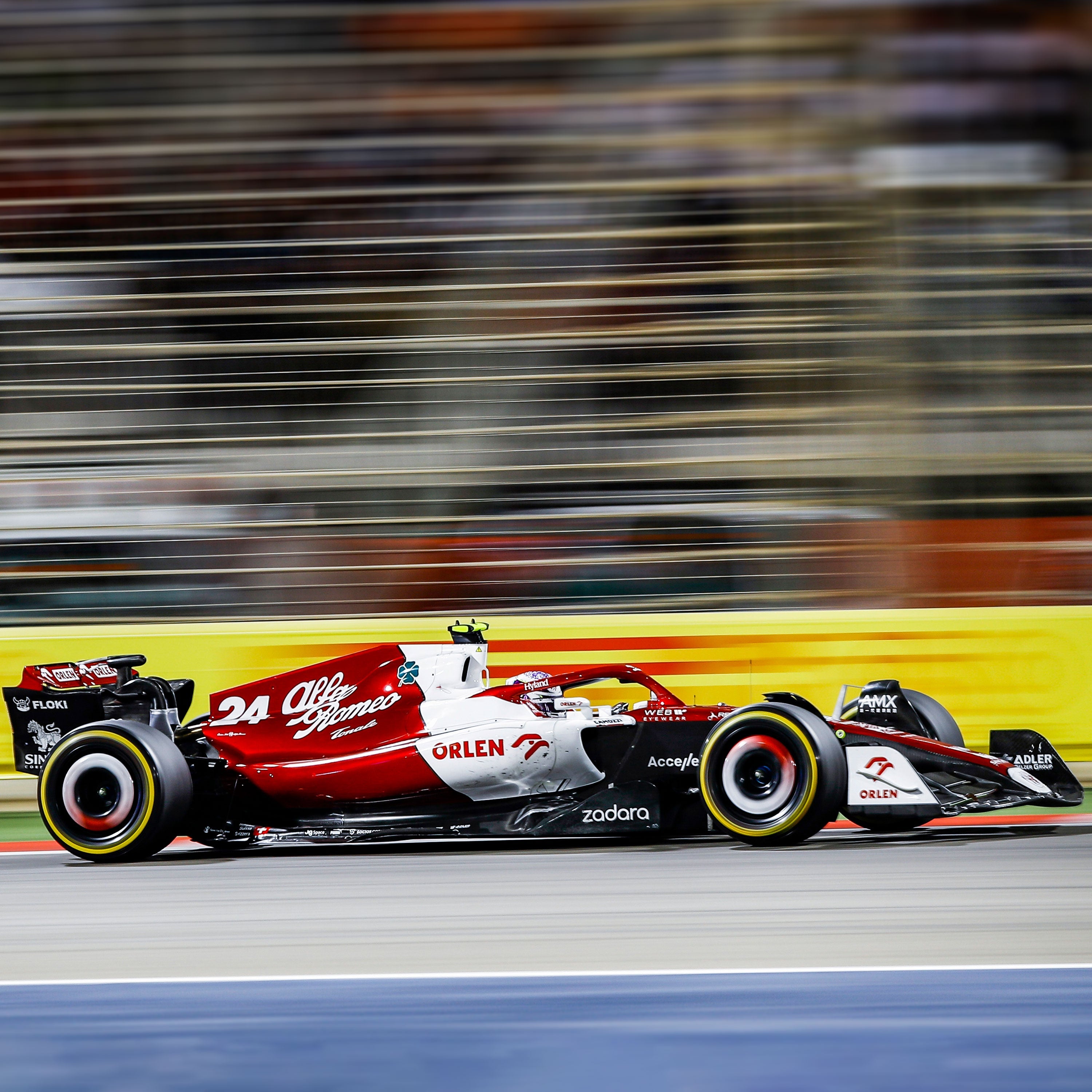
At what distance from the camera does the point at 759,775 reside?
5727mm

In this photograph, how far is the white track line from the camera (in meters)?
3.75

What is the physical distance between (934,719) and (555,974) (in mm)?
3113

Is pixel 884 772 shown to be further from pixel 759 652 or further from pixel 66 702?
pixel 66 702

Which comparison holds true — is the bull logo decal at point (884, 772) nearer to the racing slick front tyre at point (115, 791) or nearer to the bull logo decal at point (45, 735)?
the racing slick front tyre at point (115, 791)

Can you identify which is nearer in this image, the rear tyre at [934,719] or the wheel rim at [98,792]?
the wheel rim at [98,792]

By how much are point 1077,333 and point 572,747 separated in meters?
4.91

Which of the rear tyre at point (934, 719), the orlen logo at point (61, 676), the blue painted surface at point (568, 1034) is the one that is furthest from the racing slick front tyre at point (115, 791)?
the rear tyre at point (934, 719)

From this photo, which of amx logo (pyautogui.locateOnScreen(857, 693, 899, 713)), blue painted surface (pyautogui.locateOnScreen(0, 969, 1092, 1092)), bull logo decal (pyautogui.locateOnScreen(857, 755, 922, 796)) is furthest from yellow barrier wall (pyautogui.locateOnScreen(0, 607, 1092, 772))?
blue painted surface (pyautogui.locateOnScreen(0, 969, 1092, 1092))

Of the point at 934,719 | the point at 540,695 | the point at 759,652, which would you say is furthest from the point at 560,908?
the point at 759,652

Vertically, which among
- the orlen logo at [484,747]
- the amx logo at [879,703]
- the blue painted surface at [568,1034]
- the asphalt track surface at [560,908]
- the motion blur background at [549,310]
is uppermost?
the motion blur background at [549,310]

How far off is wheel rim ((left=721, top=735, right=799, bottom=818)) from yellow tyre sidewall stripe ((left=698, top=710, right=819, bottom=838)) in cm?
5

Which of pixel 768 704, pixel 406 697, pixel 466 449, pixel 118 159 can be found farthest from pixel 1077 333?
pixel 118 159

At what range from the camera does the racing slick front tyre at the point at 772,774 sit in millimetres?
5602

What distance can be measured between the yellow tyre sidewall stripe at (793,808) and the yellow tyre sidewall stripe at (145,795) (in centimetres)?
205
